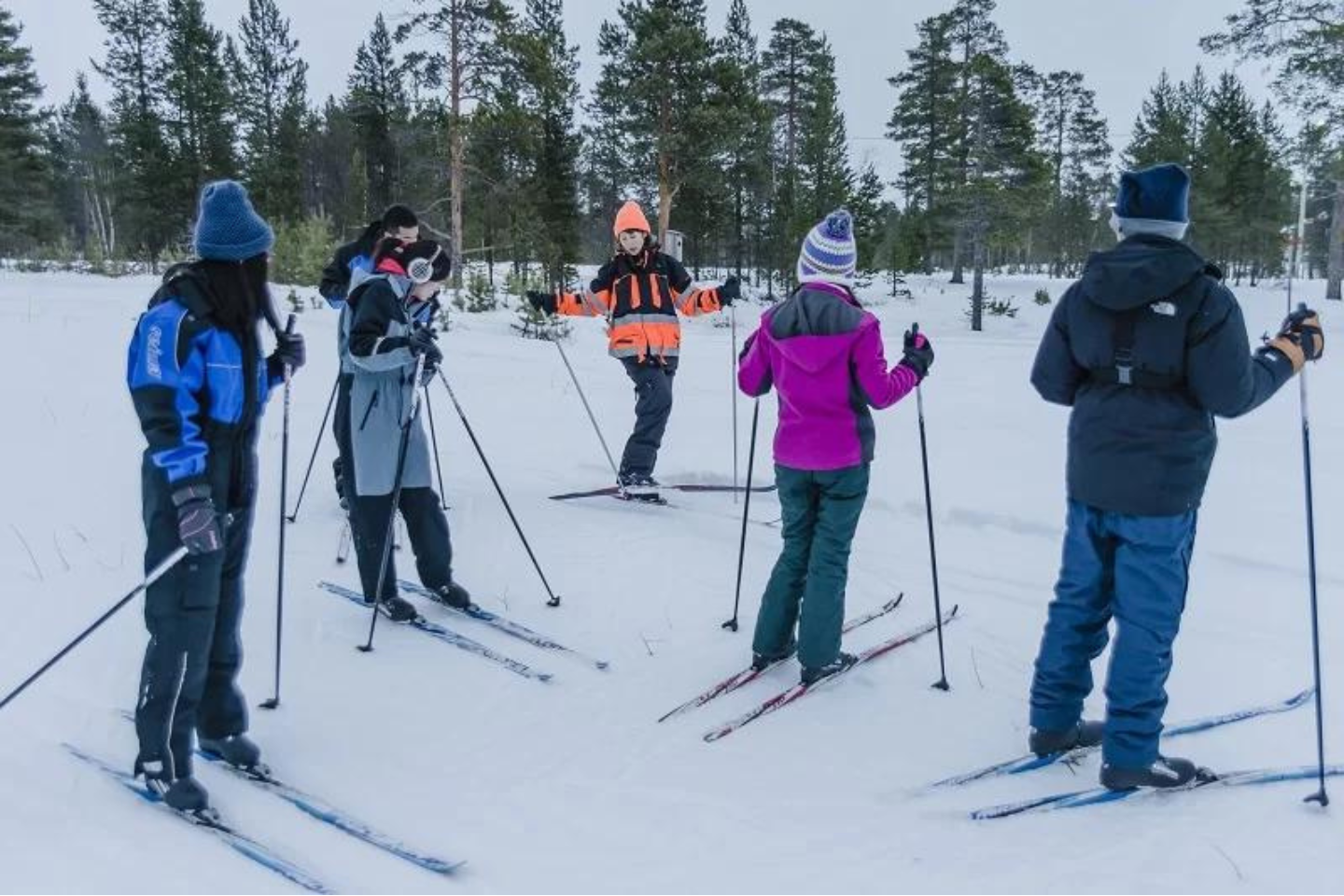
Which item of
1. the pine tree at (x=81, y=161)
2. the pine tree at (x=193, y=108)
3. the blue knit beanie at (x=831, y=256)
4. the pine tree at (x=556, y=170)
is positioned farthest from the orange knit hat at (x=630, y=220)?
the pine tree at (x=81, y=161)

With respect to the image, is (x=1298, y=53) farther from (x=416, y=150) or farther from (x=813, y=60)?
(x=416, y=150)

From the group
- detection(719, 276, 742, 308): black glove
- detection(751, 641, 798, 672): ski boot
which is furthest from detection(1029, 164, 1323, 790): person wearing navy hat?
detection(719, 276, 742, 308): black glove

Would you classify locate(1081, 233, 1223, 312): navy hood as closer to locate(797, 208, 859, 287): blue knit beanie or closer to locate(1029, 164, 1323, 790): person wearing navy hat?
locate(1029, 164, 1323, 790): person wearing navy hat

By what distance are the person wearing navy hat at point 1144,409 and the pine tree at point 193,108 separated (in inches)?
1288

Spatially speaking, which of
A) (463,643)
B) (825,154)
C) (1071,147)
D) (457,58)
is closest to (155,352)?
(463,643)

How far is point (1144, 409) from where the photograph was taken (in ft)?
9.46

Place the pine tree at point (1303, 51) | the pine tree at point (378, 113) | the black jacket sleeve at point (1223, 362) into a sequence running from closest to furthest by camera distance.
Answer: the black jacket sleeve at point (1223, 362) → the pine tree at point (1303, 51) → the pine tree at point (378, 113)

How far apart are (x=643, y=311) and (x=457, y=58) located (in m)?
19.9

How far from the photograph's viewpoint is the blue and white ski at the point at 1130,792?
300 centimetres

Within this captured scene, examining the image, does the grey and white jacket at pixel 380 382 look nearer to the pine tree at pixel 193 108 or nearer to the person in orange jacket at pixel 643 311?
the person in orange jacket at pixel 643 311

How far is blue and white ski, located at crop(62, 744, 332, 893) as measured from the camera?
2.57 meters

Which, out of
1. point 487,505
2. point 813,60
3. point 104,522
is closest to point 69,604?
point 104,522

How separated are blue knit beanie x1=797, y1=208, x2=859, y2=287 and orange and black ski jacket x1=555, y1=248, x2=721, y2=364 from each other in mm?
2959

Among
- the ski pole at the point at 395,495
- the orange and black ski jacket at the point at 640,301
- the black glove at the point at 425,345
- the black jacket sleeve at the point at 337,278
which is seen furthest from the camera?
the orange and black ski jacket at the point at 640,301
